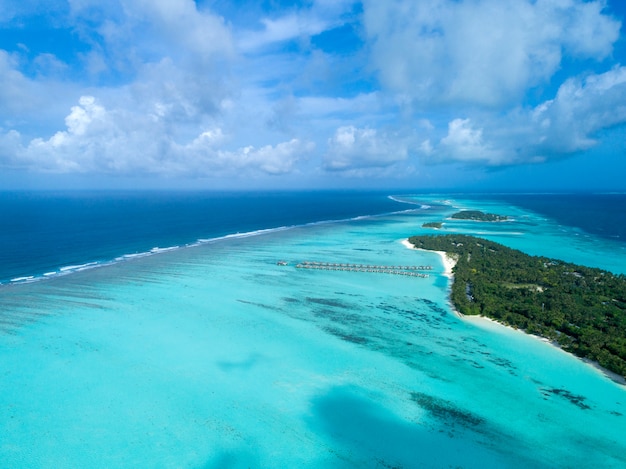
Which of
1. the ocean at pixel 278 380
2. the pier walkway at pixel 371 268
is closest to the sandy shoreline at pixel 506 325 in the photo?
the ocean at pixel 278 380

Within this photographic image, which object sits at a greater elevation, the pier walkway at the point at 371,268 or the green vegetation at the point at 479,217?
the green vegetation at the point at 479,217

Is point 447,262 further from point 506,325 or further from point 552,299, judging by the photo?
point 506,325

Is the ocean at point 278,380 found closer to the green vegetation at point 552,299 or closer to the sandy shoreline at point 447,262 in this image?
the green vegetation at point 552,299

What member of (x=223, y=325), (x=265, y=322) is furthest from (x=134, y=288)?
(x=265, y=322)

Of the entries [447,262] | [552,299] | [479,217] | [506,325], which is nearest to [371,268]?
[447,262]

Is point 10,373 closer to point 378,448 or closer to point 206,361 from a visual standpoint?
point 206,361

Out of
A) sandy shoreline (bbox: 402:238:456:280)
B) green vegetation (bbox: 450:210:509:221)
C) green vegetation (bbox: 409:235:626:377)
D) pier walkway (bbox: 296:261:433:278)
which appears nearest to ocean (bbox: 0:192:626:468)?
green vegetation (bbox: 409:235:626:377)

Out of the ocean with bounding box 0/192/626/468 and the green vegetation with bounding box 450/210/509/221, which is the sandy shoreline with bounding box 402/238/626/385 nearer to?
the ocean with bounding box 0/192/626/468
